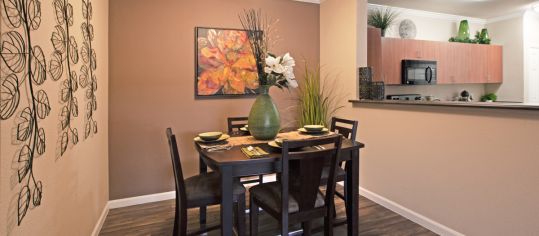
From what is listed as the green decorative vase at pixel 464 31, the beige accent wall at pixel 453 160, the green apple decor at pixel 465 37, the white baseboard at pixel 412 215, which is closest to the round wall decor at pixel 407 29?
the green apple decor at pixel 465 37

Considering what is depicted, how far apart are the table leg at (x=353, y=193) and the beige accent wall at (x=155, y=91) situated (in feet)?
5.64

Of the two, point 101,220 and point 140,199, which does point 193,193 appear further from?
point 140,199

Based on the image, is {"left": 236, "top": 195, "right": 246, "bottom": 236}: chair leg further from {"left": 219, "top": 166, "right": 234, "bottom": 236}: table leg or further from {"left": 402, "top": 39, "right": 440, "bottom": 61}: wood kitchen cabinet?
{"left": 402, "top": 39, "right": 440, "bottom": 61}: wood kitchen cabinet

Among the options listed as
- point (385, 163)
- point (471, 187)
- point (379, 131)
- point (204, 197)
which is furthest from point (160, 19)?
point (471, 187)

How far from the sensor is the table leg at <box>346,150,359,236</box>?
215 centimetres

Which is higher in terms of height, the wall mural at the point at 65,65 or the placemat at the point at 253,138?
the wall mural at the point at 65,65

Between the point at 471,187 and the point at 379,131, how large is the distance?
1.00 m

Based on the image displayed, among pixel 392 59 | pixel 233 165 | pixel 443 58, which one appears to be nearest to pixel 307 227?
pixel 233 165

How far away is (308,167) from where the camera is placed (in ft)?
5.59

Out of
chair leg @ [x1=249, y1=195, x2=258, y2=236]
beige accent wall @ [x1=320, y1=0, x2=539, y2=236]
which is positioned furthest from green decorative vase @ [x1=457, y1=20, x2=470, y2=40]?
chair leg @ [x1=249, y1=195, x2=258, y2=236]

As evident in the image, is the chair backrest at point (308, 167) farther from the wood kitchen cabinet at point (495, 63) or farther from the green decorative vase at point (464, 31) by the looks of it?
the wood kitchen cabinet at point (495, 63)

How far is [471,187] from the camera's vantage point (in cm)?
218

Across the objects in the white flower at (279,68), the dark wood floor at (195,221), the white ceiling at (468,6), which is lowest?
the dark wood floor at (195,221)

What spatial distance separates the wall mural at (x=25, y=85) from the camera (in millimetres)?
999
